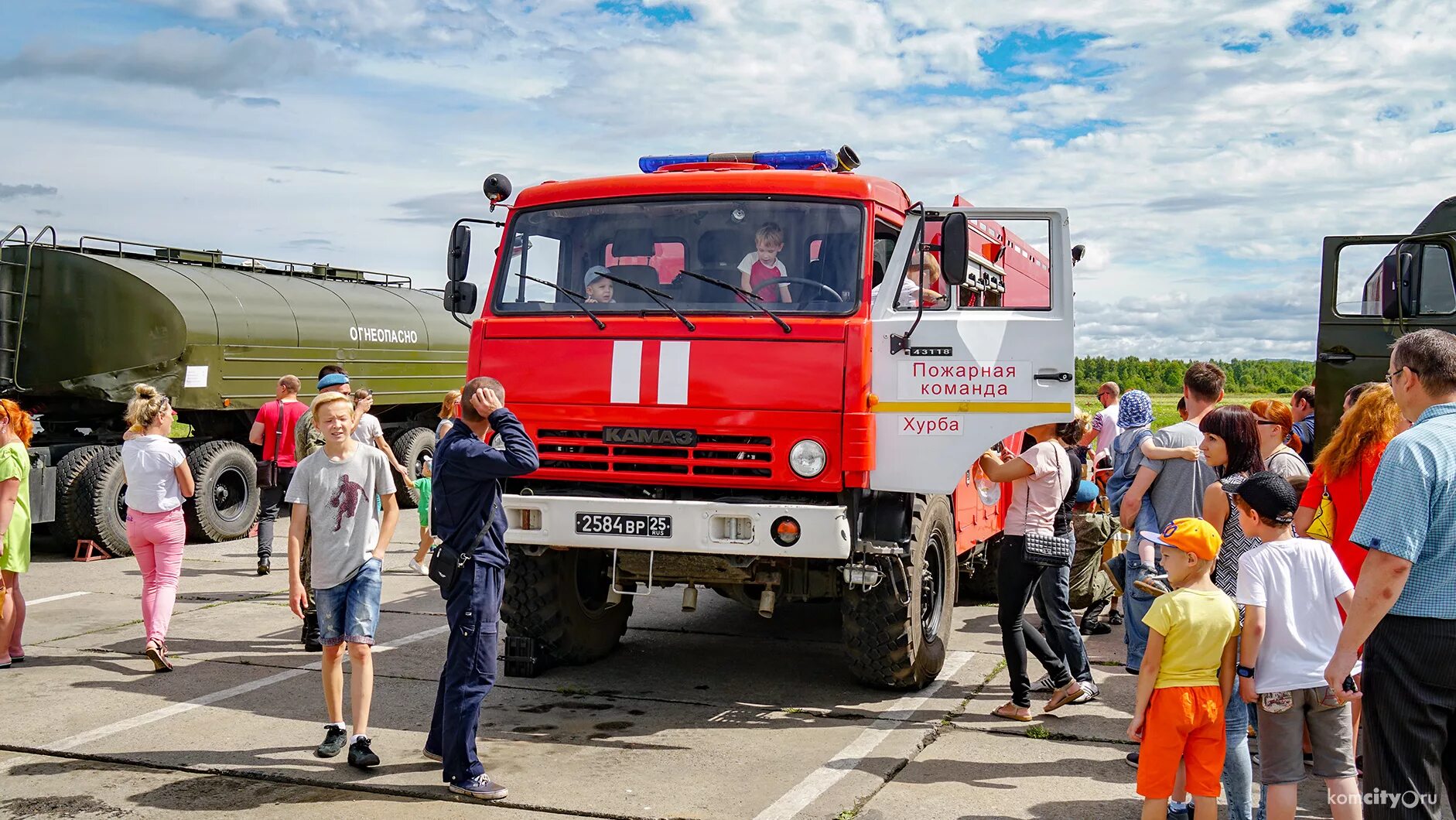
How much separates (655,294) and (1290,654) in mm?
3670

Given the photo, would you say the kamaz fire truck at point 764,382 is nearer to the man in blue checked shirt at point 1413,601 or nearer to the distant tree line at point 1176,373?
the man in blue checked shirt at point 1413,601

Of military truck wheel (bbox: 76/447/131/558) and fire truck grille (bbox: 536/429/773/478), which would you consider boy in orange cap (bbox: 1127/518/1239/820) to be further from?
military truck wheel (bbox: 76/447/131/558)

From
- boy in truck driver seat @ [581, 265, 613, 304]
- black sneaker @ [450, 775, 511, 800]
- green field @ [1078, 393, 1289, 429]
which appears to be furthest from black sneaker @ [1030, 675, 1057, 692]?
green field @ [1078, 393, 1289, 429]

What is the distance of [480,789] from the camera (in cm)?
522

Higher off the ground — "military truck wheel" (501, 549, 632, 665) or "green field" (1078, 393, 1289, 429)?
"green field" (1078, 393, 1289, 429)

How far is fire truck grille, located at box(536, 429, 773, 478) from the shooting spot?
6426 millimetres

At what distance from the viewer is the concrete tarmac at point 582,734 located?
17.3 feet

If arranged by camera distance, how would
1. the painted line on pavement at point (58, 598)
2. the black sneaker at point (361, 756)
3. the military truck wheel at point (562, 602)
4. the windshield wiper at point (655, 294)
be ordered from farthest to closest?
the painted line on pavement at point (58, 598)
the military truck wheel at point (562, 602)
the windshield wiper at point (655, 294)
the black sneaker at point (361, 756)

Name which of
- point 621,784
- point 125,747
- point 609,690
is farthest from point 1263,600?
point 125,747

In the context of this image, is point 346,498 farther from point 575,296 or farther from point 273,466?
point 273,466

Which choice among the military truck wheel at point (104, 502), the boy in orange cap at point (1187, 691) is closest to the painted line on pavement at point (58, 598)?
the military truck wheel at point (104, 502)

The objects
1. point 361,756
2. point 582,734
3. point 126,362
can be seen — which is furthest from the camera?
point 126,362

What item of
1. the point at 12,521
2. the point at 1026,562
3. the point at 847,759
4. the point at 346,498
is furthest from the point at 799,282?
the point at 12,521

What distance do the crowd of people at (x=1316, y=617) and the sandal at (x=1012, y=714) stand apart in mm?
1068
